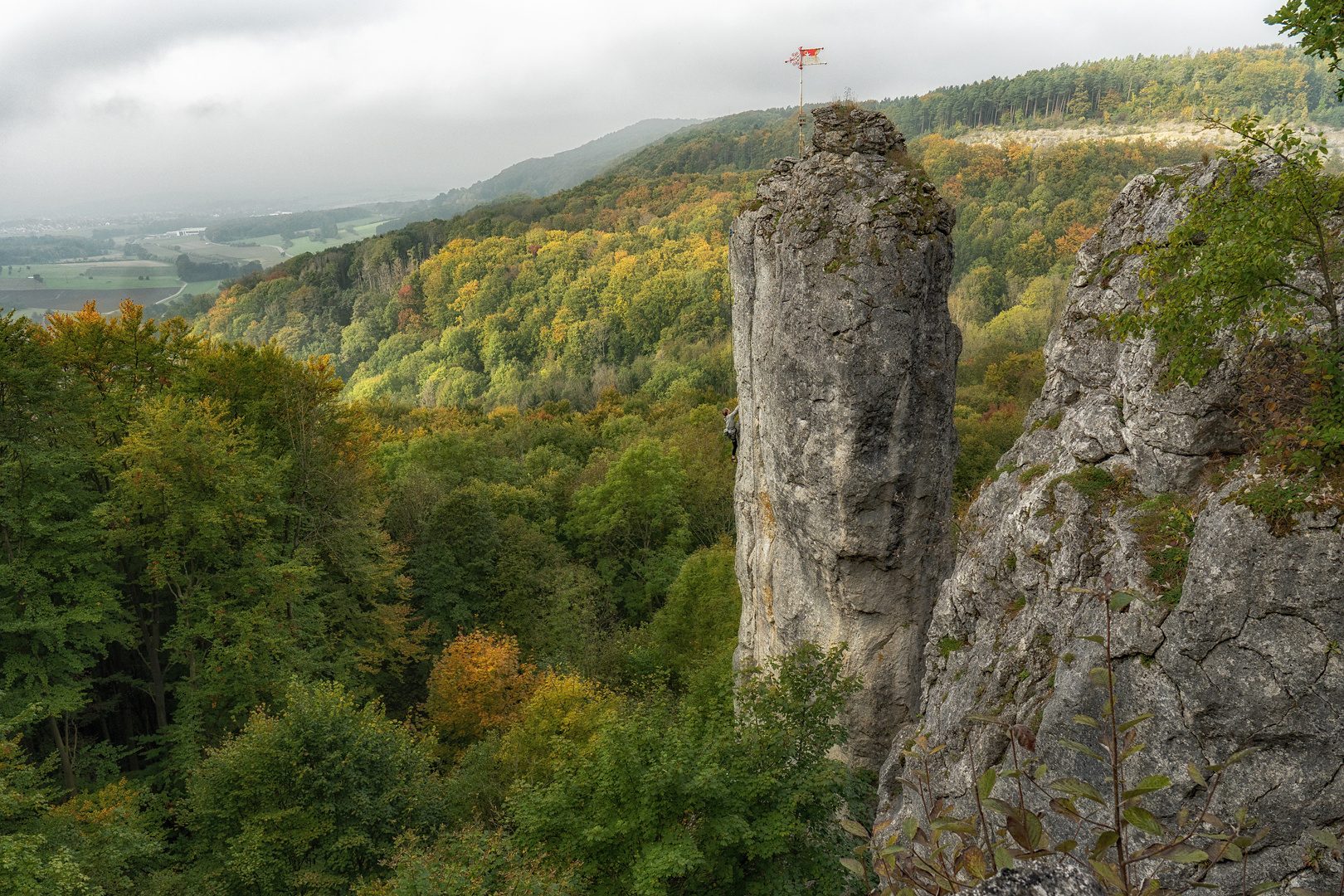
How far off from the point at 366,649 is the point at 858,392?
18882 mm

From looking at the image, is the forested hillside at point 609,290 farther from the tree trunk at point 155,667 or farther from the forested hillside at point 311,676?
the tree trunk at point 155,667

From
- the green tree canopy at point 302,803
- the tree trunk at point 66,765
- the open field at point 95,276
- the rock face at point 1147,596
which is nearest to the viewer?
the rock face at point 1147,596

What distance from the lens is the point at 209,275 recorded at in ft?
359

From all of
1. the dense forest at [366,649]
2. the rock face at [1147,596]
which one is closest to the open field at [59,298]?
the dense forest at [366,649]

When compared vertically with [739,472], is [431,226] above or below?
above

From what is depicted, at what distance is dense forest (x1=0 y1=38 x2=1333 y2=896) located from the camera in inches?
479

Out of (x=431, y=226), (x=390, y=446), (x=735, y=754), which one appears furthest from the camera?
(x=431, y=226)

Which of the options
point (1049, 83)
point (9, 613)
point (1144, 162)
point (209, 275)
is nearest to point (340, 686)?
point (9, 613)

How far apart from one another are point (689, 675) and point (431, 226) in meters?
117

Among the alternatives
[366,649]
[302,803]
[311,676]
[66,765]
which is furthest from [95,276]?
[302,803]

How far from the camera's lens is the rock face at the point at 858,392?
45.4 ft

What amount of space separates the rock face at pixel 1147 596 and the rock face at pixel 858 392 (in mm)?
2945

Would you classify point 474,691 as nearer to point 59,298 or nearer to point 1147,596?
point 1147,596

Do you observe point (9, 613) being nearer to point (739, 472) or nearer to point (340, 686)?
point (340, 686)
